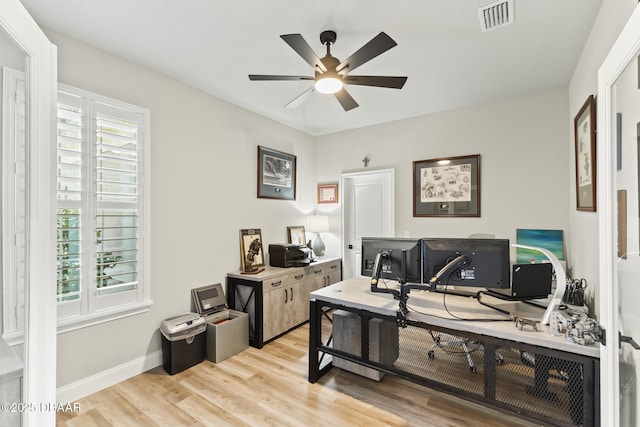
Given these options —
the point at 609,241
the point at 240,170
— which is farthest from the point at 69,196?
the point at 609,241

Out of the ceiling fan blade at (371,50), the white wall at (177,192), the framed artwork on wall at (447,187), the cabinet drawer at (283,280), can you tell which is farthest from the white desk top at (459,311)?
the ceiling fan blade at (371,50)

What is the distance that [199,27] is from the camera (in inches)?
80.8

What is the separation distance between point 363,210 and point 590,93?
111 inches

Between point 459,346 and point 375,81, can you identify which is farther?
point 459,346

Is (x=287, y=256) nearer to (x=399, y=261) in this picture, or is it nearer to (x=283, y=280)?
(x=283, y=280)

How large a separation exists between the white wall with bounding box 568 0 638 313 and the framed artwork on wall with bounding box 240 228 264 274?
9.99ft

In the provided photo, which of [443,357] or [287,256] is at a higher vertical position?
[287,256]

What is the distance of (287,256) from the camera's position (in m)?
3.59

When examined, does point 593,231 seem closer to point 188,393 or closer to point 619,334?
point 619,334

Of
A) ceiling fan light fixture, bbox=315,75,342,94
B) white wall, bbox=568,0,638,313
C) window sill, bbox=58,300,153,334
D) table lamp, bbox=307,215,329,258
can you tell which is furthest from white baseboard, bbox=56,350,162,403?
white wall, bbox=568,0,638,313

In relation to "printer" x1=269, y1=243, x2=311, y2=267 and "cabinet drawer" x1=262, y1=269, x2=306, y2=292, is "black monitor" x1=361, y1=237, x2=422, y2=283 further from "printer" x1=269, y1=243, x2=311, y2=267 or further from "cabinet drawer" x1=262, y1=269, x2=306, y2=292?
"printer" x1=269, y1=243, x2=311, y2=267

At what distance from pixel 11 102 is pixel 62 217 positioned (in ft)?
4.74

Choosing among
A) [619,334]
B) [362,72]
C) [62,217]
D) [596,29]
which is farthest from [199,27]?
[619,334]

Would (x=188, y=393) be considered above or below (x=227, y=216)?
below
